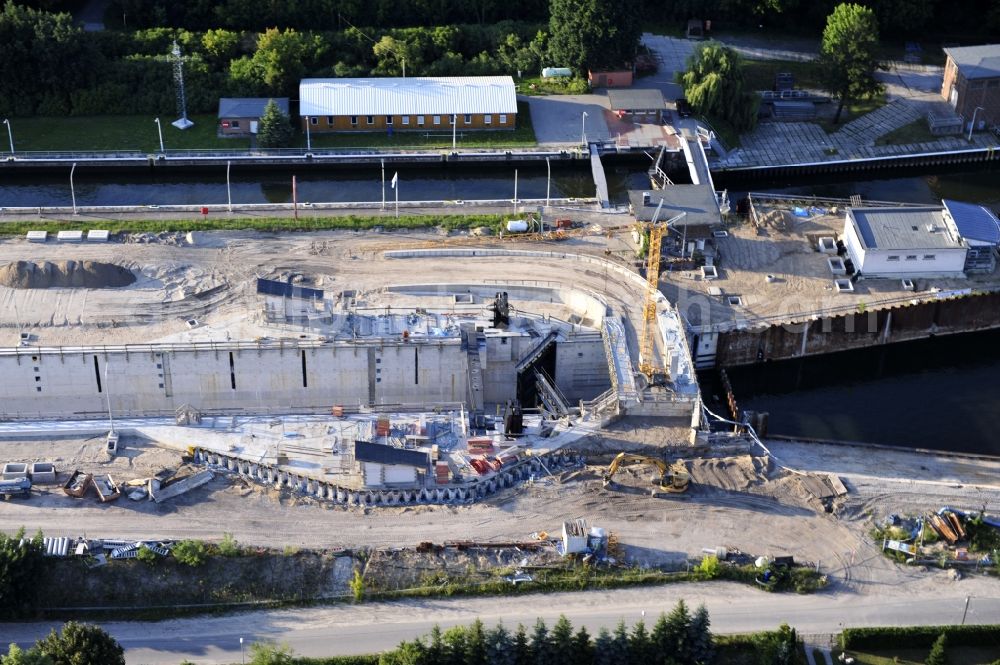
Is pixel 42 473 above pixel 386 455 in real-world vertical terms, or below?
below

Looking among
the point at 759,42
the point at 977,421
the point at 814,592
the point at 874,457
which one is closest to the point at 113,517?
the point at 814,592

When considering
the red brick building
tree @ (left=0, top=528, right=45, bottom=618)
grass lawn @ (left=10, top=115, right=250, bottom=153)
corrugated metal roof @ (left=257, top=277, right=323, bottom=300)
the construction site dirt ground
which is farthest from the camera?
the red brick building

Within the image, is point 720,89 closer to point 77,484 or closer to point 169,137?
point 169,137

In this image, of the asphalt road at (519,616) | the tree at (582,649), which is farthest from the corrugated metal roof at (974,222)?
the tree at (582,649)

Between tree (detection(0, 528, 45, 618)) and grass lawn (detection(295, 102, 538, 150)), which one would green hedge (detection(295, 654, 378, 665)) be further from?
grass lawn (detection(295, 102, 538, 150))

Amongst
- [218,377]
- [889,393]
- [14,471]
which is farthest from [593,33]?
[14,471]

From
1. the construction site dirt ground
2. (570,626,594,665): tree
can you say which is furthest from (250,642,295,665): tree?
(570,626,594,665): tree
